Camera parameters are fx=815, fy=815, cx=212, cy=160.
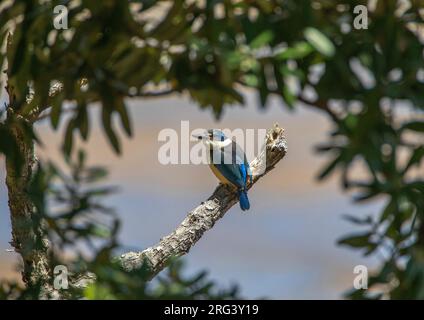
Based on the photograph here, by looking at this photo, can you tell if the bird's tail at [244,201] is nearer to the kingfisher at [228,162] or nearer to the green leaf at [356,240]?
the kingfisher at [228,162]

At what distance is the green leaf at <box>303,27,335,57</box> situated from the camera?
6.36 ft

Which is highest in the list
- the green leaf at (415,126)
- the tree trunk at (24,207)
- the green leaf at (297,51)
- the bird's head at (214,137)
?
the bird's head at (214,137)

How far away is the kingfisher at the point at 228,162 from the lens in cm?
479

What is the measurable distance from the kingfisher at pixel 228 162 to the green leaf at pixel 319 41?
264cm

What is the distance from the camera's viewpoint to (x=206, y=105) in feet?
7.16

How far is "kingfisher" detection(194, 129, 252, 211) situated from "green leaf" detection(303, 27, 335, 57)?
264cm

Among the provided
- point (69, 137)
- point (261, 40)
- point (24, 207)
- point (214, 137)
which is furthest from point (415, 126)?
point (214, 137)

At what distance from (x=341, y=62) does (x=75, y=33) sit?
696mm

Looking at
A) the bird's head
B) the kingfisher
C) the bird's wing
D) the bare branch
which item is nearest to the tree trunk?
the bare branch

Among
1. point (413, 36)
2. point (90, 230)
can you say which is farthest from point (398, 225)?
point (90, 230)

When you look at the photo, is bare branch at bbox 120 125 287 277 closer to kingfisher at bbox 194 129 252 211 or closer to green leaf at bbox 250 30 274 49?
kingfisher at bbox 194 129 252 211

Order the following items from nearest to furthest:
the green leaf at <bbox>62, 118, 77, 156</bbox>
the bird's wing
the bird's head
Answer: the green leaf at <bbox>62, 118, 77, 156</bbox>, the bird's wing, the bird's head

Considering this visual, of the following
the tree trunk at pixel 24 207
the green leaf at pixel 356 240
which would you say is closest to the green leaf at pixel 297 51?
the green leaf at pixel 356 240

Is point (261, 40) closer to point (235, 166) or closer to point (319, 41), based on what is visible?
point (319, 41)
